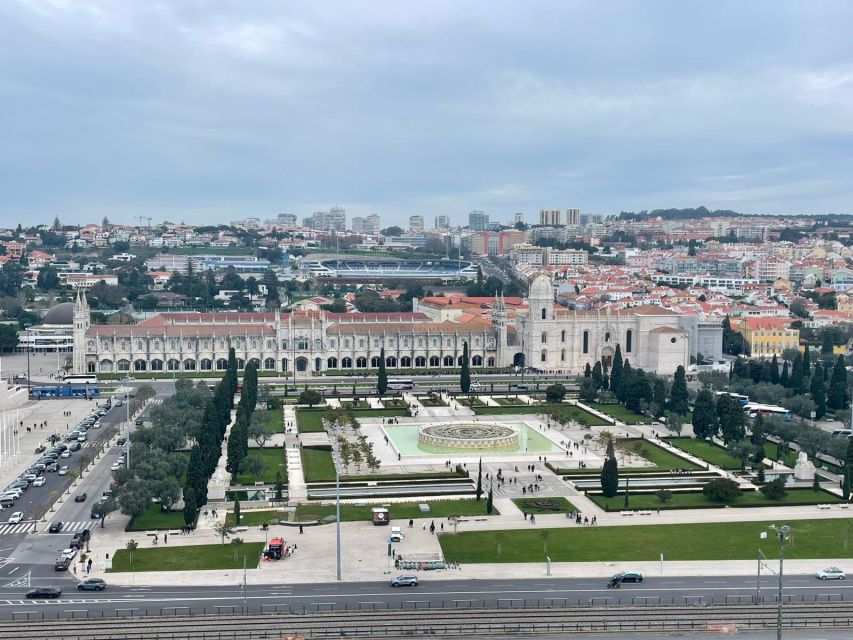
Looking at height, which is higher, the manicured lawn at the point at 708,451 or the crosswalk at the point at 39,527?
the manicured lawn at the point at 708,451

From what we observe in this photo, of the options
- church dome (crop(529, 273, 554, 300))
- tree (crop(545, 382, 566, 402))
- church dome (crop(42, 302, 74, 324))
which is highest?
church dome (crop(529, 273, 554, 300))

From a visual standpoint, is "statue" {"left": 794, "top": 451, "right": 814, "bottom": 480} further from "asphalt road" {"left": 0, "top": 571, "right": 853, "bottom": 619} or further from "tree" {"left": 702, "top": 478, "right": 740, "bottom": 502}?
"asphalt road" {"left": 0, "top": 571, "right": 853, "bottom": 619}

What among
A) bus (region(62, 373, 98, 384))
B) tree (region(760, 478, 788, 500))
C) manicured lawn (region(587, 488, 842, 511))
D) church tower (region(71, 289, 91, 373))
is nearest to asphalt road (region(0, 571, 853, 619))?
manicured lawn (region(587, 488, 842, 511))

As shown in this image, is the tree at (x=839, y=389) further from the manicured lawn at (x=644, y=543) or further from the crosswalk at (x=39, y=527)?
the crosswalk at (x=39, y=527)

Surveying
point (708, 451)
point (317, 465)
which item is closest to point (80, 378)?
point (317, 465)

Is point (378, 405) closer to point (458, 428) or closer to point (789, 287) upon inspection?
point (458, 428)

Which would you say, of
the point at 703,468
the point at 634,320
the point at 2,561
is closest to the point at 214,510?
the point at 2,561

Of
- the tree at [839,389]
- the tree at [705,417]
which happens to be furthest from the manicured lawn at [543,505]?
the tree at [839,389]
